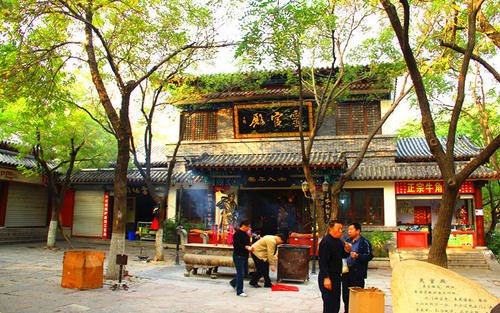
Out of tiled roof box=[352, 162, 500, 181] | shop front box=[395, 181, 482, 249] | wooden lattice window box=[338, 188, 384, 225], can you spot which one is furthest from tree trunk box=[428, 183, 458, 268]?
wooden lattice window box=[338, 188, 384, 225]

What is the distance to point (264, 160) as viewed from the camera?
13.8 metres

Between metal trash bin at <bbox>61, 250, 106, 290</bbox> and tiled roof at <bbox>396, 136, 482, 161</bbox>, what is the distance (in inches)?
451

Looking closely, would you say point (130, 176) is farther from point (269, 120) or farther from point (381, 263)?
point (381, 263)

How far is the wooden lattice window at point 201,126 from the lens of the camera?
52.3 feet

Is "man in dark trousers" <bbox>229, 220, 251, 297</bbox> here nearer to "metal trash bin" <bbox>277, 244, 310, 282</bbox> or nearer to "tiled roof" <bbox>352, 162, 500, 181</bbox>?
"metal trash bin" <bbox>277, 244, 310, 282</bbox>

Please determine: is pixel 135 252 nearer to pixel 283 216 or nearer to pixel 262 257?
pixel 283 216

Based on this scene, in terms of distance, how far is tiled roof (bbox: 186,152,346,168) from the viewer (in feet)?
41.2

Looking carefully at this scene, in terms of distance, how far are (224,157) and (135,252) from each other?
4826mm

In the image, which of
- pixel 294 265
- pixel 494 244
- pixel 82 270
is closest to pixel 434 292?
pixel 294 265

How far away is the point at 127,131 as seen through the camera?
27.2ft

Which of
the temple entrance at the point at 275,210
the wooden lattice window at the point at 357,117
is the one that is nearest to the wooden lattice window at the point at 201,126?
the temple entrance at the point at 275,210

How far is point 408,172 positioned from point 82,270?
35.4 ft

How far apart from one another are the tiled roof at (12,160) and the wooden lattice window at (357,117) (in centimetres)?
1259

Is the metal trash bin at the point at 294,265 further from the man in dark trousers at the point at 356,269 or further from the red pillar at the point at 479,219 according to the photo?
the red pillar at the point at 479,219
